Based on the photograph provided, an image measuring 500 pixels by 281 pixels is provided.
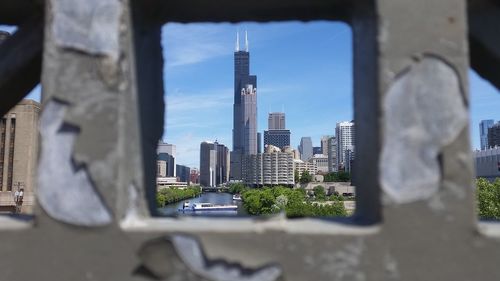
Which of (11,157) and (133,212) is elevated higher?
(11,157)

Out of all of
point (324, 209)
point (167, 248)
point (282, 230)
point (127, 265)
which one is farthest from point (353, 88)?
point (324, 209)

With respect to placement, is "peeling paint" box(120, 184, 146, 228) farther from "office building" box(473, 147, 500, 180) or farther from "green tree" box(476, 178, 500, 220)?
"office building" box(473, 147, 500, 180)

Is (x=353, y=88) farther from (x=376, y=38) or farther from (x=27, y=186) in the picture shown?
(x=27, y=186)

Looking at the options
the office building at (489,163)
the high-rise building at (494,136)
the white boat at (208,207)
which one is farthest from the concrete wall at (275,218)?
the high-rise building at (494,136)

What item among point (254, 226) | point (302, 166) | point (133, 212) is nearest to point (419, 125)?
point (254, 226)

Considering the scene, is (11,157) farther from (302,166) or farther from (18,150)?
(302,166)
